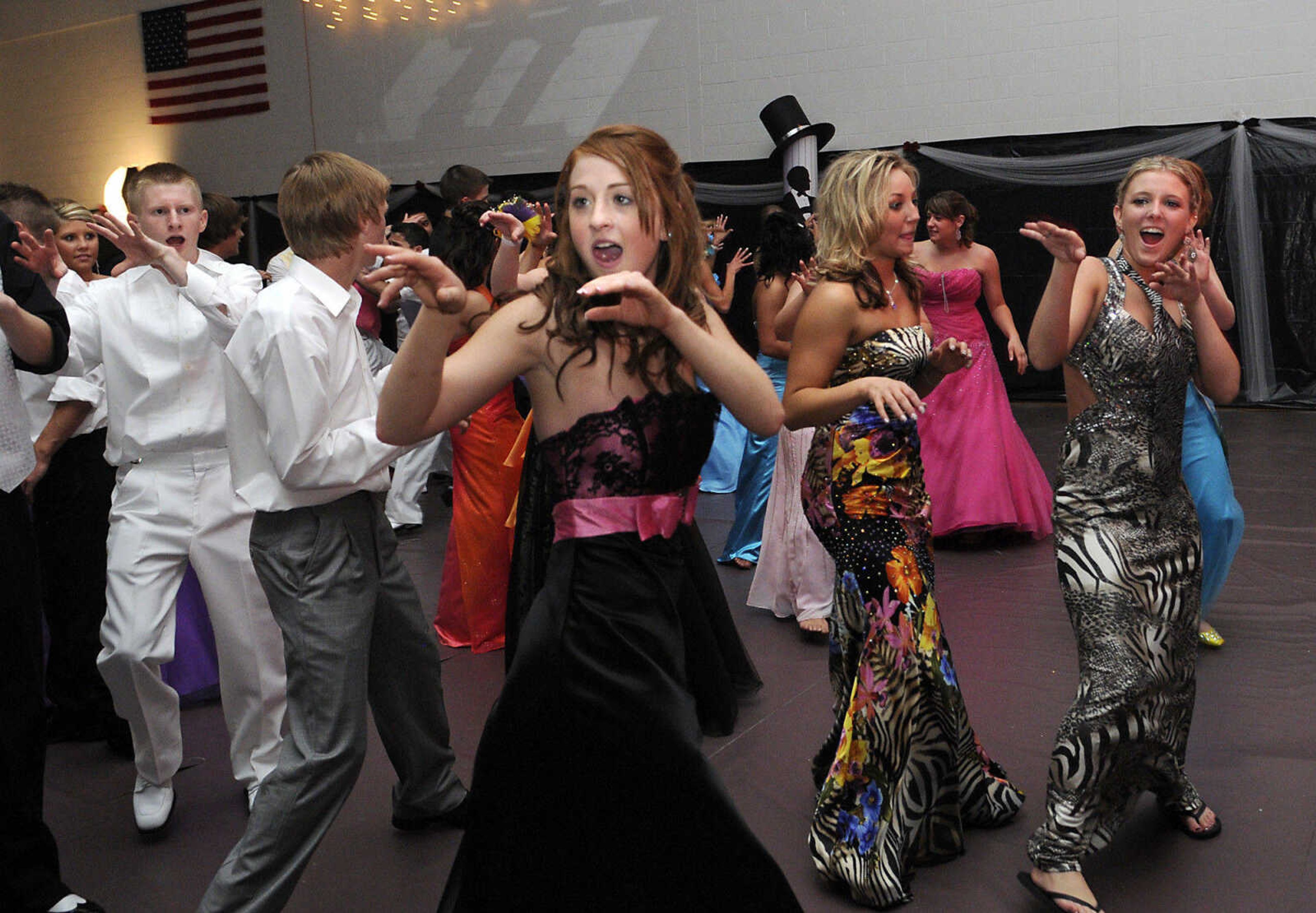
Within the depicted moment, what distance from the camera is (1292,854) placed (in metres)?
2.79

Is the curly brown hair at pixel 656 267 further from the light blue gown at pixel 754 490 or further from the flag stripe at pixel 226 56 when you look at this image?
the flag stripe at pixel 226 56

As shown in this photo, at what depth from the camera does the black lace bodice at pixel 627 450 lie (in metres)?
2.09

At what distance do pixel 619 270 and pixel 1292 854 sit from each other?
2.12 meters

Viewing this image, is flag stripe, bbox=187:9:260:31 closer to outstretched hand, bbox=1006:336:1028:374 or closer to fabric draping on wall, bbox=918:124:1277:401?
fabric draping on wall, bbox=918:124:1277:401

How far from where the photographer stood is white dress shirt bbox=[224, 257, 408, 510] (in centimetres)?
255

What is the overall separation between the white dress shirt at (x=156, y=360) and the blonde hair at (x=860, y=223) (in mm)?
1546

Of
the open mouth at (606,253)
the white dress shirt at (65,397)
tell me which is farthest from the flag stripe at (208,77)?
the open mouth at (606,253)

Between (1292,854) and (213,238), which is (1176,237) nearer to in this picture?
(1292,854)

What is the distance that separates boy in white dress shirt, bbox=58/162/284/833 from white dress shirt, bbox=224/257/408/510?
569 millimetres

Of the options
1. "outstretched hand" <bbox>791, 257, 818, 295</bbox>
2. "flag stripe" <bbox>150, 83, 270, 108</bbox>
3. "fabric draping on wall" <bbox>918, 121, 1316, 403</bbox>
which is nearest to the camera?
"outstretched hand" <bbox>791, 257, 818, 295</bbox>

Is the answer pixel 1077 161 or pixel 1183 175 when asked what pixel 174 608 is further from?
pixel 1077 161

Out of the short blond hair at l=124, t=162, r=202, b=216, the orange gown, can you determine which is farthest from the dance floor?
the short blond hair at l=124, t=162, r=202, b=216

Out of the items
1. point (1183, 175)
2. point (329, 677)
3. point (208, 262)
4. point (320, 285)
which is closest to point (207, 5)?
point (208, 262)

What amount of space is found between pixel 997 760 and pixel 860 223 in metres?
1.58
